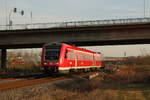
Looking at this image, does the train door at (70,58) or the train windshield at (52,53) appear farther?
the train door at (70,58)

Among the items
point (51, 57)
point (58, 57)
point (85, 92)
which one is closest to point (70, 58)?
point (58, 57)

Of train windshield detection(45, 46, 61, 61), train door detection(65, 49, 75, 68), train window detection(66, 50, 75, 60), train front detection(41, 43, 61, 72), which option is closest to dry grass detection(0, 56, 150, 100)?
train front detection(41, 43, 61, 72)

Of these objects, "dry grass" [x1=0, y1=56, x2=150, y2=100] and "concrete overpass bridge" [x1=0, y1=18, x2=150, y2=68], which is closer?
"dry grass" [x1=0, y1=56, x2=150, y2=100]

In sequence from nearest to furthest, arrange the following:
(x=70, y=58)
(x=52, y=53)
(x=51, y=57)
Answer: (x=51, y=57) < (x=52, y=53) < (x=70, y=58)

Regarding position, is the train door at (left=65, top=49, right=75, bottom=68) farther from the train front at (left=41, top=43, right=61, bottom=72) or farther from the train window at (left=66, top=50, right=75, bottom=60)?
the train front at (left=41, top=43, right=61, bottom=72)

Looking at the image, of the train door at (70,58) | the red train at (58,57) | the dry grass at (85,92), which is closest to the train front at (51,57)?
the red train at (58,57)

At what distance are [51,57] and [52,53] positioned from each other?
426 millimetres

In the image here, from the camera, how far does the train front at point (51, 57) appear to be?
79.7 ft

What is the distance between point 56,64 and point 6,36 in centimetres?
2044

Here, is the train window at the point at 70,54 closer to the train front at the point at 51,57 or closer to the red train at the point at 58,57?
the red train at the point at 58,57

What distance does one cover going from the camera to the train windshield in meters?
24.8

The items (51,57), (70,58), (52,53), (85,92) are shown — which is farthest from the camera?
(70,58)

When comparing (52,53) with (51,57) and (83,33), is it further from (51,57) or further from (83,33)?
(83,33)

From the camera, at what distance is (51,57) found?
24.9m
